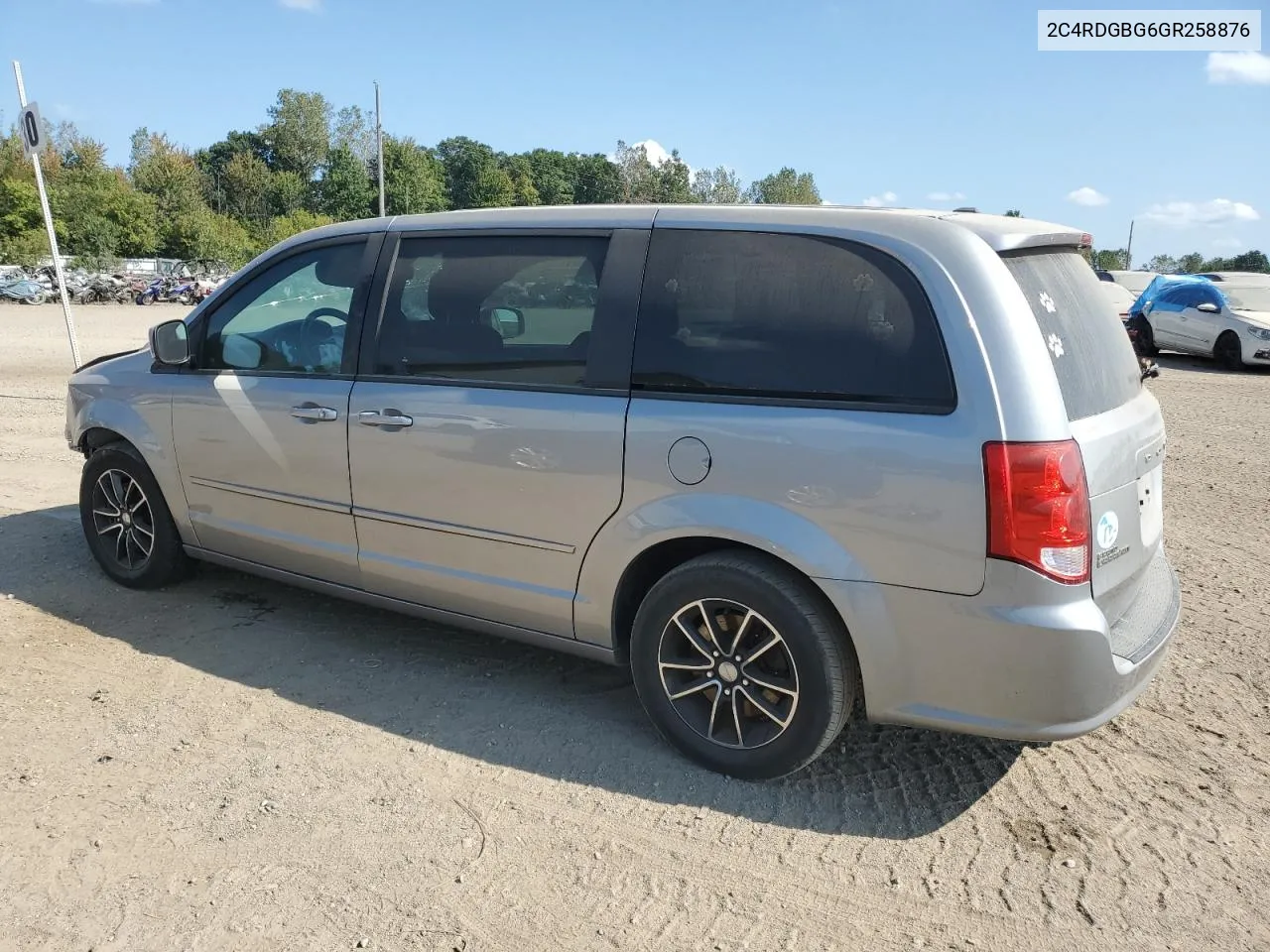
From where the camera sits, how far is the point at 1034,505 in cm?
290

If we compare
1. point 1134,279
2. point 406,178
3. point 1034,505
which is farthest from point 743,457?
point 406,178

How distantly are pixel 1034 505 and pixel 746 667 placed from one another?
108 cm

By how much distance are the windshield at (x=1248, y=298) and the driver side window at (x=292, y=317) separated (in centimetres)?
1871

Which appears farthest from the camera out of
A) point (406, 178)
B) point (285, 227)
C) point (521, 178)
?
point (521, 178)

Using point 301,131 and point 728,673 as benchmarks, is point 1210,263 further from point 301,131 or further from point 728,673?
point 301,131

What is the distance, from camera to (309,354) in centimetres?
450

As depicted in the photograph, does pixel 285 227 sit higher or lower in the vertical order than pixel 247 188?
lower

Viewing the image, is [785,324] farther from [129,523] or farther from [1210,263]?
[1210,263]

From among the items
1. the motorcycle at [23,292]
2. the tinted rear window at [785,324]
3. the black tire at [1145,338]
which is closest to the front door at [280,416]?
the tinted rear window at [785,324]

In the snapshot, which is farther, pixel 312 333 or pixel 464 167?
pixel 464 167

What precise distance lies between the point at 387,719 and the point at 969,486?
2340 millimetres

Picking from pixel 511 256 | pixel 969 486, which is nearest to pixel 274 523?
pixel 511 256

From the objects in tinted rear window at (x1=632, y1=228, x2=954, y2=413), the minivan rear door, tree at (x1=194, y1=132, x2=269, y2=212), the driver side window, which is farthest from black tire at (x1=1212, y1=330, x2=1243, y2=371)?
tree at (x1=194, y1=132, x2=269, y2=212)

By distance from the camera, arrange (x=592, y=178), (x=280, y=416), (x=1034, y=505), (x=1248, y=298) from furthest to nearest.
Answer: (x=592, y=178) < (x=1248, y=298) < (x=280, y=416) < (x=1034, y=505)
